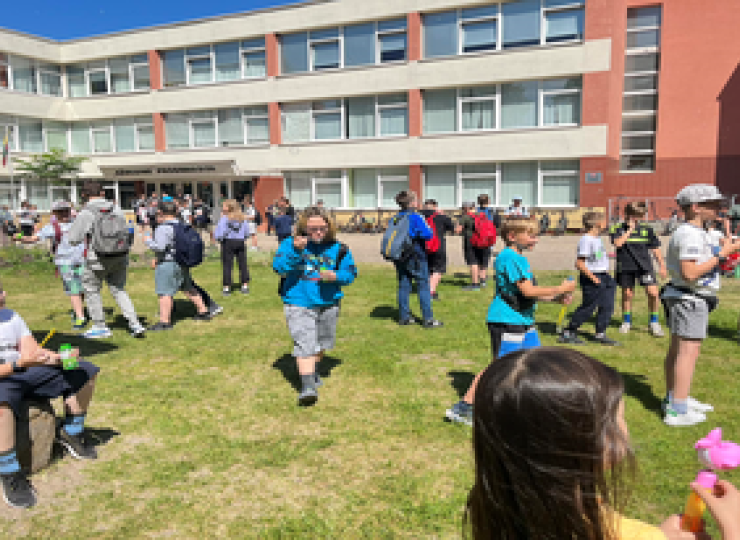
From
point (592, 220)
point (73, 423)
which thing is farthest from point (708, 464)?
point (592, 220)

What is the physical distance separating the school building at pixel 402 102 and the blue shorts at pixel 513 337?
20270mm

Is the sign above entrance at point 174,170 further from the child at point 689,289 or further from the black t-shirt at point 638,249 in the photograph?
the child at point 689,289

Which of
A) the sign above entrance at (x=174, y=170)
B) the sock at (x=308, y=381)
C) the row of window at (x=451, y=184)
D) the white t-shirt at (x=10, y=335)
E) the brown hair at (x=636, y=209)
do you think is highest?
the sign above entrance at (x=174, y=170)

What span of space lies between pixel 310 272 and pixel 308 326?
51cm

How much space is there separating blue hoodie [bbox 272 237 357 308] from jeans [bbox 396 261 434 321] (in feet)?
8.75

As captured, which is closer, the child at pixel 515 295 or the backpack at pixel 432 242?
the child at pixel 515 295

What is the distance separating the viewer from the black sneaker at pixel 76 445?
3947 millimetres

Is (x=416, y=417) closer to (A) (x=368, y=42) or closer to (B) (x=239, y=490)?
(B) (x=239, y=490)

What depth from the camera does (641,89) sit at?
27953 millimetres

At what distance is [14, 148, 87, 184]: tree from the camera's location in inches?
1173

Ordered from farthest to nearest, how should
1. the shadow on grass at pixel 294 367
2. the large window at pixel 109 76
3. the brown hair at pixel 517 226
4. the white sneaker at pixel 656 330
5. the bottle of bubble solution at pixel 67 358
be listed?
the large window at pixel 109 76 → the white sneaker at pixel 656 330 → the shadow on grass at pixel 294 367 → the brown hair at pixel 517 226 → the bottle of bubble solution at pixel 67 358

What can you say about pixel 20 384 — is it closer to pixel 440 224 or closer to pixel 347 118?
pixel 440 224

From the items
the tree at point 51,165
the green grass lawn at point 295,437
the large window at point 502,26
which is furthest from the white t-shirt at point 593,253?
the tree at point 51,165

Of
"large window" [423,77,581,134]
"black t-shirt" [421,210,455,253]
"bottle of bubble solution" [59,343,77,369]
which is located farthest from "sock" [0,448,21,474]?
"large window" [423,77,581,134]
